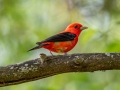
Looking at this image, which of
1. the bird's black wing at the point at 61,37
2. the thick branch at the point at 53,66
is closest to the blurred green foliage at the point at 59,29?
the bird's black wing at the point at 61,37

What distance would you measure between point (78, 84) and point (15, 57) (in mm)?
1730

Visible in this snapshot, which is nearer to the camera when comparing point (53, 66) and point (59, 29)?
point (53, 66)

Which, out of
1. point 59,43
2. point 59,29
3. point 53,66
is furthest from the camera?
point 59,29

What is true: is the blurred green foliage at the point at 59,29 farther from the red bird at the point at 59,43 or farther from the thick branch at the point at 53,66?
the thick branch at the point at 53,66

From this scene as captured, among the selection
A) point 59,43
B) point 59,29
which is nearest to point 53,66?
point 59,43

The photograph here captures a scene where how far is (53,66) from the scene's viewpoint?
333cm

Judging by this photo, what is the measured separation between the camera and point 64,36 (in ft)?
15.0

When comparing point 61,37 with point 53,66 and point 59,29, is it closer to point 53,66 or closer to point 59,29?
point 53,66

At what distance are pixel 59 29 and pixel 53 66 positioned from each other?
5161 millimetres

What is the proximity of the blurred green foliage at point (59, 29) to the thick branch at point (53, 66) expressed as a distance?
1707 millimetres

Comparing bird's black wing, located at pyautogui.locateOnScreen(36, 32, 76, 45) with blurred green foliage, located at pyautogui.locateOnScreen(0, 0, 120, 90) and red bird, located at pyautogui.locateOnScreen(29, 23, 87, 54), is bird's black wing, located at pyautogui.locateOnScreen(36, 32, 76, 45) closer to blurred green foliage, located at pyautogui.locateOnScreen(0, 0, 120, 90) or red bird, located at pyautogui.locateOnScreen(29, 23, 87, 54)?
red bird, located at pyautogui.locateOnScreen(29, 23, 87, 54)

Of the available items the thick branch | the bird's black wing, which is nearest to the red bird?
the bird's black wing

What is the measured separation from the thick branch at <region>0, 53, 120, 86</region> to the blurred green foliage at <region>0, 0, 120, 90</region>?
171cm

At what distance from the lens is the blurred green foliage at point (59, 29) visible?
218 inches
